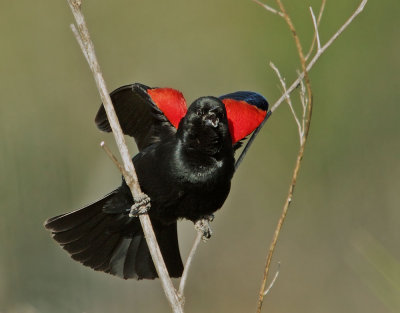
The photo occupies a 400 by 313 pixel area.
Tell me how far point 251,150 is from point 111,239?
1886 millimetres

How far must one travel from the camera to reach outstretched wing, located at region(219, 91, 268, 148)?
3.65m

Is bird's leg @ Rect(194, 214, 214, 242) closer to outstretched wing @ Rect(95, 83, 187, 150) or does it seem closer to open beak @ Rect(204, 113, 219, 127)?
outstretched wing @ Rect(95, 83, 187, 150)

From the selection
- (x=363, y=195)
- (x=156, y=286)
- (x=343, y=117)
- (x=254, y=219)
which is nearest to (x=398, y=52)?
(x=343, y=117)

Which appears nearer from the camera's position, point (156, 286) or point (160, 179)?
point (160, 179)

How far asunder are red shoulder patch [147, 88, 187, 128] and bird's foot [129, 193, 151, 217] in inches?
18.2

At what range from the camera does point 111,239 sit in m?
4.05

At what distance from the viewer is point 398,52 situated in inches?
222

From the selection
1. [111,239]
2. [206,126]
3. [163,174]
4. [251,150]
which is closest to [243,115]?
[206,126]

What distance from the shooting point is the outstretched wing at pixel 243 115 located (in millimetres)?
3646

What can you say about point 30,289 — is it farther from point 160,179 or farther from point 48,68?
point 48,68

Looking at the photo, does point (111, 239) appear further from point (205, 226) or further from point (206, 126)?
point (206, 126)

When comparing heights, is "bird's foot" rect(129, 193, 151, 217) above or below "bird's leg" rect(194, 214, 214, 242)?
above

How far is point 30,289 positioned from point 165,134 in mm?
1275

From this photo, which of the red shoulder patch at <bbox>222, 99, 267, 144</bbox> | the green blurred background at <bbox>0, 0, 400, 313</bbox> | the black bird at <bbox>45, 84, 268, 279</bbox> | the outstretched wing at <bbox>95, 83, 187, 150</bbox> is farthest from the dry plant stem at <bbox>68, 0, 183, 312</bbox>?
the green blurred background at <bbox>0, 0, 400, 313</bbox>
